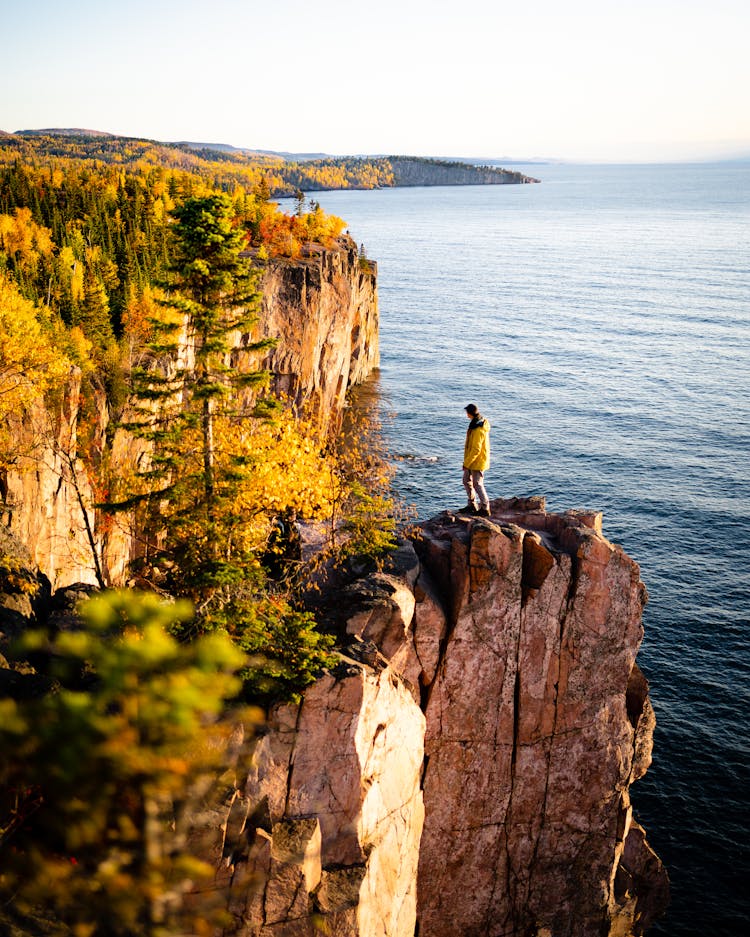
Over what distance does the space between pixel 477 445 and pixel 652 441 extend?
52.0 metres

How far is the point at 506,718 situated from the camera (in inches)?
1104

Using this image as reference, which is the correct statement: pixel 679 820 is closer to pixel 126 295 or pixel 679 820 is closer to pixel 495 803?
pixel 495 803

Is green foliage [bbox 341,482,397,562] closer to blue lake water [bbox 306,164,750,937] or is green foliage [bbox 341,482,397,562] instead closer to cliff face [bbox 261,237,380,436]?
blue lake water [bbox 306,164,750,937]

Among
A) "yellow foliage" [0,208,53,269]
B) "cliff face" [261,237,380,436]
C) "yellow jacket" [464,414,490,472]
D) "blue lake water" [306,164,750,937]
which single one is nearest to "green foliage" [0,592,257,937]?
A: "yellow jacket" [464,414,490,472]

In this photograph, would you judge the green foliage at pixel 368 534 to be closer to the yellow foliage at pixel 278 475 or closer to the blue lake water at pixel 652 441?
the yellow foliage at pixel 278 475

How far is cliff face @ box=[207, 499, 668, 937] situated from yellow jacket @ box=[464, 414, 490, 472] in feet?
7.77

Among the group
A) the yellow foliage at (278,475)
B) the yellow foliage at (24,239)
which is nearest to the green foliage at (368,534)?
the yellow foliage at (278,475)

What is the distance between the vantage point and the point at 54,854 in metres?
11.8

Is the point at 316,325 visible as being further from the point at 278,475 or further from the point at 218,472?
the point at 218,472

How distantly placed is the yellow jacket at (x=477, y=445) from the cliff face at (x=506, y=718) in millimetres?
2369

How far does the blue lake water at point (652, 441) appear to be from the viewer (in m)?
38.7

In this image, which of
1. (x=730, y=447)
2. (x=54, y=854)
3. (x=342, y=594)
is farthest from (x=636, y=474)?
(x=54, y=854)

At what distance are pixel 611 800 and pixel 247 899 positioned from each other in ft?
54.6

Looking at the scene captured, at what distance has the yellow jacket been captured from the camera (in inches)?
1088
